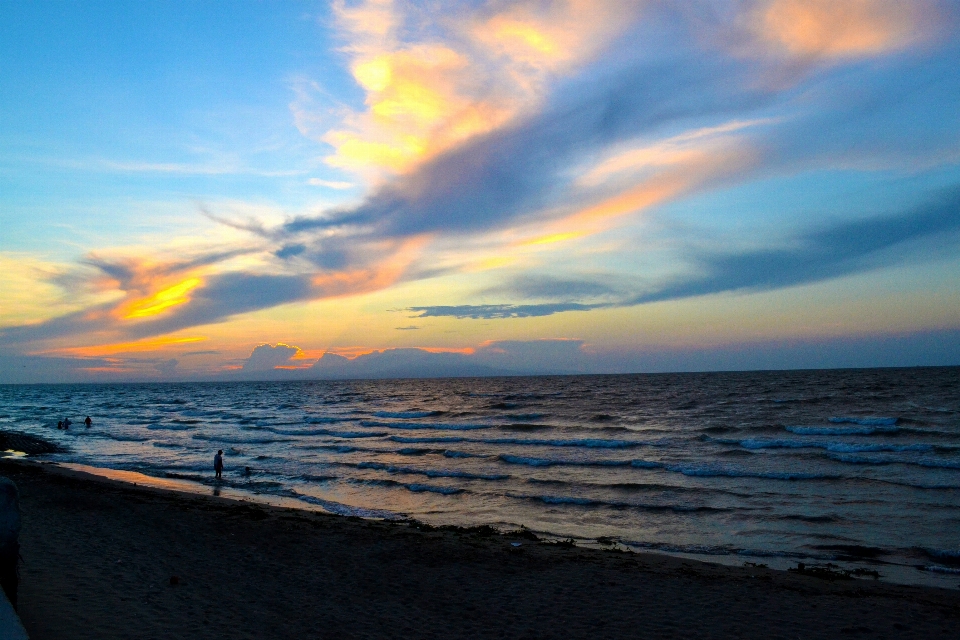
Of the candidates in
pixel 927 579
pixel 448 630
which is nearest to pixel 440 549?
pixel 448 630

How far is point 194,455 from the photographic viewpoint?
3231cm

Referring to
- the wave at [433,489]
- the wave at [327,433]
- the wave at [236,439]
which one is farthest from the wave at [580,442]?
the wave at [236,439]

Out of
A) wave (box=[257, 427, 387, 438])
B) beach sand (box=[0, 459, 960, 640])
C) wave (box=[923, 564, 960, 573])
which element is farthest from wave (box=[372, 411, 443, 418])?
wave (box=[923, 564, 960, 573])

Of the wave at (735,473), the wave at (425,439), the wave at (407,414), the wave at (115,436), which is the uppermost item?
the wave at (735,473)

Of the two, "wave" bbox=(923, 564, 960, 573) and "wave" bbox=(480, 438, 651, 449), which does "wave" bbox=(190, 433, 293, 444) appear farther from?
"wave" bbox=(923, 564, 960, 573)

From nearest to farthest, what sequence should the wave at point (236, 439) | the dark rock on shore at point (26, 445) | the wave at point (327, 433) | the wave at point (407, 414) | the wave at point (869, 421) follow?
the dark rock on shore at point (26, 445) → the wave at point (869, 421) → the wave at point (236, 439) → the wave at point (327, 433) → the wave at point (407, 414)

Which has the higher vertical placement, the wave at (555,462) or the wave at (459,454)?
the wave at (555,462)

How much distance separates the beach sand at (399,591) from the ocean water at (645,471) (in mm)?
2465

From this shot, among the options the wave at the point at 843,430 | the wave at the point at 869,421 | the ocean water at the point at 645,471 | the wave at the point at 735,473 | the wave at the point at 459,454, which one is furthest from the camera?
the wave at the point at 869,421

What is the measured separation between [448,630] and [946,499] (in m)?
17.8

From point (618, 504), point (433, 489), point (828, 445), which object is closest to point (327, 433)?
point (433, 489)

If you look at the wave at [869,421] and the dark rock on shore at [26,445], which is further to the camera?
the wave at [869,421]

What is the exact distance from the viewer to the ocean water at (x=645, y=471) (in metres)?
15.0

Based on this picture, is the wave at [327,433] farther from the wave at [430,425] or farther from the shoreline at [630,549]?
the shoreline at [630,549]
